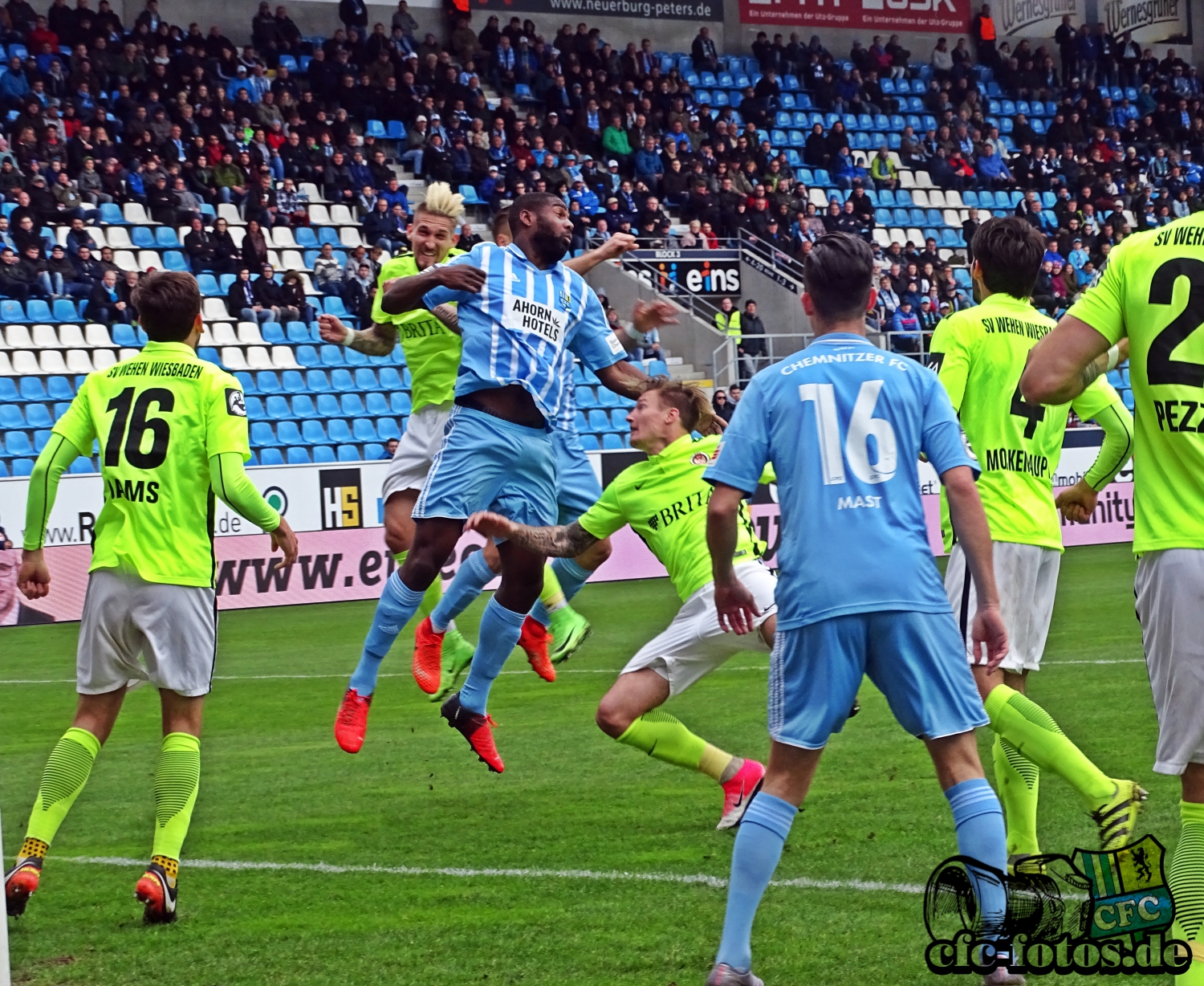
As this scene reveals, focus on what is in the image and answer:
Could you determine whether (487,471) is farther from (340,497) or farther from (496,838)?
(340,497)

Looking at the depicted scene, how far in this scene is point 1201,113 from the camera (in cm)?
3588

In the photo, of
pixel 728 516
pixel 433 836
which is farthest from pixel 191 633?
pixel 728 516

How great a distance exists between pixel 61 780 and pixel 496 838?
1.78m

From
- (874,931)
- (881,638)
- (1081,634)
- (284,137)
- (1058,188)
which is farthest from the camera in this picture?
(1058,188)

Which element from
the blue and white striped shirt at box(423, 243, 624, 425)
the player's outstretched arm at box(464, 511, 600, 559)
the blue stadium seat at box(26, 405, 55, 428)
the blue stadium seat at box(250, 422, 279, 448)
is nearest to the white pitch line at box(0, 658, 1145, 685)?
the blue and white striped shirt at box(423, 243, 624, 425)

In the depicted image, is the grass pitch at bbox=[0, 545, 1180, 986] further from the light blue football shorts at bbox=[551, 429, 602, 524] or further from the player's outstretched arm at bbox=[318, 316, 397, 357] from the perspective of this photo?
the player's outstretched arm at bbox=[318, 316, 397, 357]

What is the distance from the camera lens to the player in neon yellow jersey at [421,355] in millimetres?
8781

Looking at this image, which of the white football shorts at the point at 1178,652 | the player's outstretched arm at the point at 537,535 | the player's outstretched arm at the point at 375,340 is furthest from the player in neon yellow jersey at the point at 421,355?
the white football shorts at the point at 1178,652

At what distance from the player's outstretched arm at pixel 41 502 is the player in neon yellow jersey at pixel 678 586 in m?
1.88

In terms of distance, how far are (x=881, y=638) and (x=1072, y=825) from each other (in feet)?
8.29

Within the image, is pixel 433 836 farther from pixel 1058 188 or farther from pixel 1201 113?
pixel 1201 113

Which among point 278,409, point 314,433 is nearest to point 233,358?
point 278,409

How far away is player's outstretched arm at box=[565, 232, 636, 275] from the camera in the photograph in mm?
7617

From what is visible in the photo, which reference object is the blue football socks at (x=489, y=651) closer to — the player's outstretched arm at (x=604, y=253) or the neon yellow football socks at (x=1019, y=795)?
the player's outstretched arm at (x=604, y=253)
